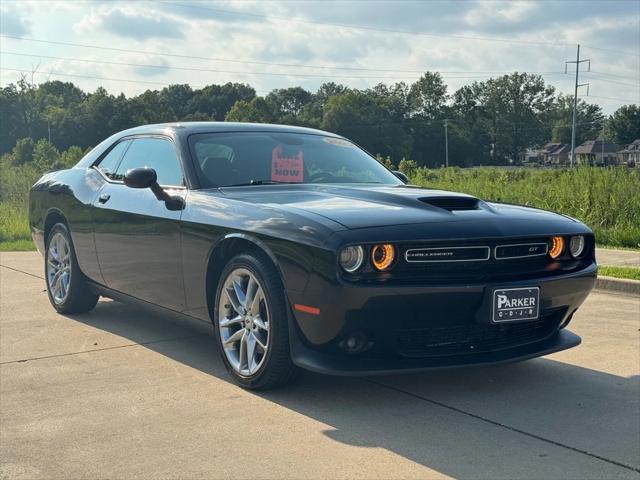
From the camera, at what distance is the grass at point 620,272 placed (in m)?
8.20

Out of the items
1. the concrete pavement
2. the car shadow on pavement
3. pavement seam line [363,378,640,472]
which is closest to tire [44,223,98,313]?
the car shadow on pavement

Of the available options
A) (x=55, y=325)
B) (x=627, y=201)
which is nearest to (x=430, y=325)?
(x=55, y=325)

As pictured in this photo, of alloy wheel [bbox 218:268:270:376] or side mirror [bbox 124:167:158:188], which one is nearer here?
alloy wheel [bbox 218:268:270:376]

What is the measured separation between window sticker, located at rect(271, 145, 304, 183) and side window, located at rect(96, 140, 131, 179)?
1382mm

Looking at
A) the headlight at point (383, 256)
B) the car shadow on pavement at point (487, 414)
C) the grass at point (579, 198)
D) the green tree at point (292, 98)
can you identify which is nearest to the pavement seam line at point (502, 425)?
the car shadow on pavement at point (487, 414)

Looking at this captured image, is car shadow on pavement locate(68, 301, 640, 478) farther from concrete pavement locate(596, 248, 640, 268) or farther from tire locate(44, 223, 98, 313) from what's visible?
concrete pavement locate(596, 248, 640, 268)

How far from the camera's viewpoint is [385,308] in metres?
3.76

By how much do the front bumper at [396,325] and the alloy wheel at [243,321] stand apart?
29 centimetres

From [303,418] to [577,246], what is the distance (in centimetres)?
179

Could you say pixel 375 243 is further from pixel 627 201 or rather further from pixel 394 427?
pixel 627 201

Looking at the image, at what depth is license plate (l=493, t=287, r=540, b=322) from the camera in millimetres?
3910

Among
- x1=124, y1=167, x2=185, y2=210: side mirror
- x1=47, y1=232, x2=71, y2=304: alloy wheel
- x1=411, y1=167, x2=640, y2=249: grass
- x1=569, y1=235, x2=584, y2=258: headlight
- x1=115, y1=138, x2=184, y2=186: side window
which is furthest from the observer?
x1=411, y1=167, x2=640, y2=249: grass

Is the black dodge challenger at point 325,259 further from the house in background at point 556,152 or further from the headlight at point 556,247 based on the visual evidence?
the house in background at point 556,152

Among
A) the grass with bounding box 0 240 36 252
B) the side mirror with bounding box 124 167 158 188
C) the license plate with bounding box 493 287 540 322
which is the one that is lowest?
the grass with bounding box 0 240 36 252
